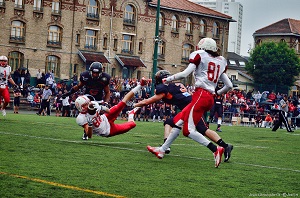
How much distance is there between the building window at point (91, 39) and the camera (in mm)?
66125

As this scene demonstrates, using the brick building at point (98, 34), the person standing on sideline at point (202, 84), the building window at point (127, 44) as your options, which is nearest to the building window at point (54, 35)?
the brick building at point (98, 34)

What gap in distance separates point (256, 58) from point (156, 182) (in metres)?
91.8

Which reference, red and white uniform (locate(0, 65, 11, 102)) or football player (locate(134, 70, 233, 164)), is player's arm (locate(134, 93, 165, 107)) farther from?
red and white uniform (locate(0, 65, 11, 102))

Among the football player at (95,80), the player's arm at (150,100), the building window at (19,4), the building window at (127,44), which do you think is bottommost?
the player's arm at (150,100)

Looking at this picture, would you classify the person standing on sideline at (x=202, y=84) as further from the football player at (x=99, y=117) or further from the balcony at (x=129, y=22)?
the balcony at (x=129, y=22)

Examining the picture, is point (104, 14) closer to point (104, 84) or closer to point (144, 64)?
point (144, 64)

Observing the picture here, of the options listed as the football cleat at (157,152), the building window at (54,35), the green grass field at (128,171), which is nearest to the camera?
the green grass field at (128,171)

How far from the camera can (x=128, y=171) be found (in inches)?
418

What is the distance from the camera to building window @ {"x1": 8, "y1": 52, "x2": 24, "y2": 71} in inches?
2386

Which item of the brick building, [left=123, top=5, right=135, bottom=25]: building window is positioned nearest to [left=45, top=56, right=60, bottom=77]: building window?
the brick building

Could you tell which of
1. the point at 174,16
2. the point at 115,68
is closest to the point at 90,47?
the point at 115,68

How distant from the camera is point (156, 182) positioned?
31.6ft

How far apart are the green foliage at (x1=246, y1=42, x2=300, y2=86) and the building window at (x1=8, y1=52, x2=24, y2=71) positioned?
1729 inches

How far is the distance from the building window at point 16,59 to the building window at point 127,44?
1135cm
